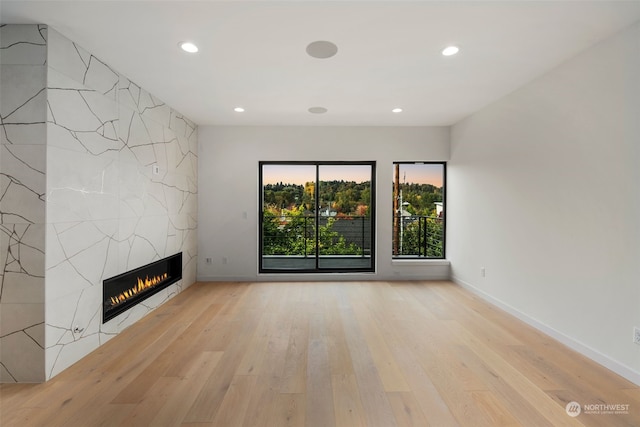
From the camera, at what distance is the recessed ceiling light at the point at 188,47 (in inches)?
90.1

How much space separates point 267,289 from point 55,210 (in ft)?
8.85

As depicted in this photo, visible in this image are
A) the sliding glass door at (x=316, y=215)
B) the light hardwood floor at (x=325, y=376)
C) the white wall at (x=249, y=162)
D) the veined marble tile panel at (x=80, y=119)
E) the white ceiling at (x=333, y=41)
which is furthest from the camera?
the sliding glass door at (x=316, y=215)

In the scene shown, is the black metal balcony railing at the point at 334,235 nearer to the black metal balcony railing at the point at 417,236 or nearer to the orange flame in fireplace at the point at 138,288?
the black metal balcony railing at the point at 417,236

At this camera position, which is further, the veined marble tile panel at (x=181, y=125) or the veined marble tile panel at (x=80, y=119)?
the veined marble tile panel at (x=181, y=125)

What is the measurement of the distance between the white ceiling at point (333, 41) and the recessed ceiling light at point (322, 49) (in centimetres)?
6

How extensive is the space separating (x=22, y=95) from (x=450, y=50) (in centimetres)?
326

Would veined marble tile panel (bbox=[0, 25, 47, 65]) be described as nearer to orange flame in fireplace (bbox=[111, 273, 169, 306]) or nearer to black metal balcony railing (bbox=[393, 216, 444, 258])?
orange flame in fireplace (bbox=[111, 273, 169, 306])

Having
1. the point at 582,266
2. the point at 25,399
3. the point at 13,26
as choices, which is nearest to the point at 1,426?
the point at 25,399

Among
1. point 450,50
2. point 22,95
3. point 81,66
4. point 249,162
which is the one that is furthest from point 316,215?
point 22,95

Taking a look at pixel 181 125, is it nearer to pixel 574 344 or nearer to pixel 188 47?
pixel 188 47

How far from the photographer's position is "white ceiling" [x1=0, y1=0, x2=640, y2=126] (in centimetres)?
189

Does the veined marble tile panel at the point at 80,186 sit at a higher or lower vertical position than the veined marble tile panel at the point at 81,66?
lower

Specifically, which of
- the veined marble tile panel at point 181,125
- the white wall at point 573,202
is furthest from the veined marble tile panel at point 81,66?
the white wall at point 573,202

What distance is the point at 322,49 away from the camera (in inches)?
92.4
